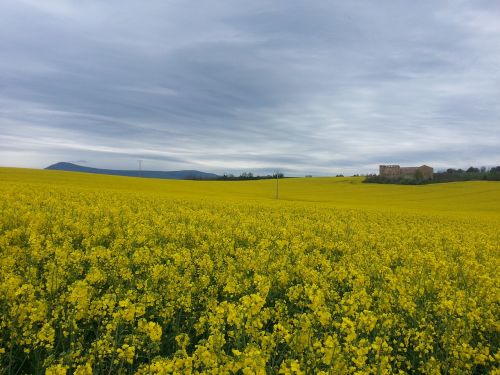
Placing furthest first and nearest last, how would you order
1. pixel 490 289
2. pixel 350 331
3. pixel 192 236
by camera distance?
pixel 192 236
pixel 490 289
pixel 350 331

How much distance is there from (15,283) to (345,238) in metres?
10.2

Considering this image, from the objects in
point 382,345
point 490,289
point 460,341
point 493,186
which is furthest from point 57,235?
point 493,186

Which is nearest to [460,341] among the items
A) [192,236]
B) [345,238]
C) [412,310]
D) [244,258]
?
[412,310]

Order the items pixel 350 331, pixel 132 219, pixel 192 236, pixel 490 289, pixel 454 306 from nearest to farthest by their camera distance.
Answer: pixel 350 331 < pixel 454 306 < pixel 490 289 < pixel 192 236 < pixel 132 219

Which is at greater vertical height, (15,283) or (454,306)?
(15,283)

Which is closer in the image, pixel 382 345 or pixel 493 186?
pixel 382 345

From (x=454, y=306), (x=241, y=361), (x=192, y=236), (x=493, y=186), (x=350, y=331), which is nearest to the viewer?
(x=241, y=361)

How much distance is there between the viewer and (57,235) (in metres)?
8.61

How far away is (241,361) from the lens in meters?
2.84

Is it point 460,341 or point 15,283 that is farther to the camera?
point 15,283

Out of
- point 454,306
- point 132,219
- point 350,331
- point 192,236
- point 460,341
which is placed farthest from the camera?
point 132,219

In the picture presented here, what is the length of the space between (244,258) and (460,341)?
A: 408 cm

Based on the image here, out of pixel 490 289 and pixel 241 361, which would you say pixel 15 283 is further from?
pixel 490 289

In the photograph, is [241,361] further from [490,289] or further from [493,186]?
[493,186]
